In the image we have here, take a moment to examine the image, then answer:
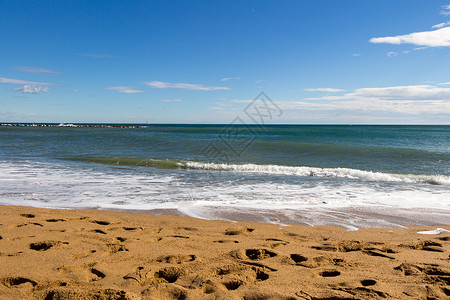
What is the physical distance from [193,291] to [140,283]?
555 mm

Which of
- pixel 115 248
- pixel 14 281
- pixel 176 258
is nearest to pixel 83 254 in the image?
pixel 115 248

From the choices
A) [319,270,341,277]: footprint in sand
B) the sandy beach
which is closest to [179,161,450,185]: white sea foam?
the sandy beach

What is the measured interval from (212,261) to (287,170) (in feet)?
33.0

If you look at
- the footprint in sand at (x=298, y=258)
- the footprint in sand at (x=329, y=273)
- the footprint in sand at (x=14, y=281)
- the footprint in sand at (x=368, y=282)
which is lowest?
the footprint in sand at (x=298, y=258)

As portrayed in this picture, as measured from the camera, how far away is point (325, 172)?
40.4ft

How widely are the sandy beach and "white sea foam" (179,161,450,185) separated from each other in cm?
680

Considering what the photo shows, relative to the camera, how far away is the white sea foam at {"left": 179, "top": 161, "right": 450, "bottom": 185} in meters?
10.9

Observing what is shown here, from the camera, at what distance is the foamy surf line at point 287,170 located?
1105cm

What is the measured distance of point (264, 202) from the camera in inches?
279

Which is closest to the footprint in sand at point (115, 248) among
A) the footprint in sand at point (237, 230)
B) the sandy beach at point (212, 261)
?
the sandy beach at point (212, 261)

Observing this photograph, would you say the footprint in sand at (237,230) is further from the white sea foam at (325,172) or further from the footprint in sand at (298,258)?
the white sea foam at (325,172)

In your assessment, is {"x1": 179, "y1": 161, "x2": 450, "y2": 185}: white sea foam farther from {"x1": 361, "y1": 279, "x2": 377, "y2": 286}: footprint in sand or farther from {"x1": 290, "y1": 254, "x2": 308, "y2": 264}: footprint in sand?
{"x1": 361, "y1": 279, "x2": 377, "y2": 286}: footprint in sand

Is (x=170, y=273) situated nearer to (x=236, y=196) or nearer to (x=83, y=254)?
(x=83, y=254)

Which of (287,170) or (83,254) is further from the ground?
(83,254)
